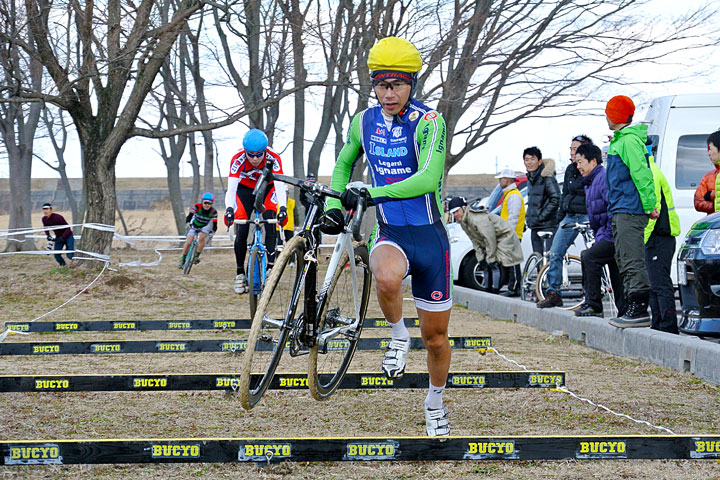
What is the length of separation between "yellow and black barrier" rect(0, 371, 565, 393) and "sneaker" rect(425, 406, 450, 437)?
450 millimetres

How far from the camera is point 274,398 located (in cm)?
663

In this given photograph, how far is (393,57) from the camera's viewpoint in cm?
532

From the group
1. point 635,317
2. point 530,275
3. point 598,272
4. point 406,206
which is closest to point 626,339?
point 635,317

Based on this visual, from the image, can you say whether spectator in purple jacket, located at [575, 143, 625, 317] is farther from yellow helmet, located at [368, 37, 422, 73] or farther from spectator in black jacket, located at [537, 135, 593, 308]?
yellow helmet, located at [368, 37, 422, 73]

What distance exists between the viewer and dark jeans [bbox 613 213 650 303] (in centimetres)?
904

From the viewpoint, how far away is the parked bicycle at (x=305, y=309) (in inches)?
201

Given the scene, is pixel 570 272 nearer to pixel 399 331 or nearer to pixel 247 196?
pixel 247 196

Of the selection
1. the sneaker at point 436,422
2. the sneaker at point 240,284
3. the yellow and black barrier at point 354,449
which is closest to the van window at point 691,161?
the sneaker at point 240,284

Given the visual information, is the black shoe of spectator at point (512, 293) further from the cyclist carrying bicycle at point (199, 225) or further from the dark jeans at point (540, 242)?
the cyclist carrying bicycle at point (199, 225)

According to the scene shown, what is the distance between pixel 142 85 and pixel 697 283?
1282cm

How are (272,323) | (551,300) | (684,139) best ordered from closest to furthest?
1. (272,323)
2. (551,300)
3. (684,139)

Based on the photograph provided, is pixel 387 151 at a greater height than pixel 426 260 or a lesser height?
greater

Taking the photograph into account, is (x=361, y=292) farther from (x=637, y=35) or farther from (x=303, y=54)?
(x=637, y=35)

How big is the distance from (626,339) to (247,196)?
4563 mm
